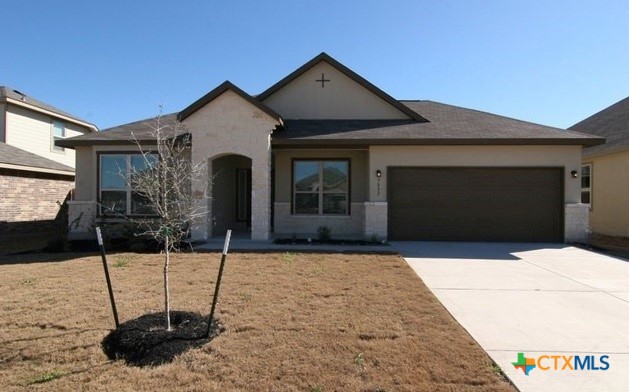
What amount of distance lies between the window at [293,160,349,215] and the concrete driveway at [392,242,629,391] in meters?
3.88

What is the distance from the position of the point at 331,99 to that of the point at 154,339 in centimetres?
1227

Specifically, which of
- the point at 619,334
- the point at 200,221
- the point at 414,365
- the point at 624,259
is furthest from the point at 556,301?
the point at 200,221

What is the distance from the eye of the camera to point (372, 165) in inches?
498

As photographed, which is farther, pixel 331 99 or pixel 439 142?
pixel 331 99

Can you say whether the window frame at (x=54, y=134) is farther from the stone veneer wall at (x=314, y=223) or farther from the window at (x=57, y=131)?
the stone veneer wall at (x=314, y=223)

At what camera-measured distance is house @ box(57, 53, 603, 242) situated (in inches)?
466

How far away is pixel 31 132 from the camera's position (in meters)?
19.2

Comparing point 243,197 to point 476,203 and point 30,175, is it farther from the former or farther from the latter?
point 476,203

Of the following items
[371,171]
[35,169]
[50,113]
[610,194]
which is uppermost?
[50,113]

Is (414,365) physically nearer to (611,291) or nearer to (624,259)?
(611,291)

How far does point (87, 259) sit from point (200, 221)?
340 centimetres

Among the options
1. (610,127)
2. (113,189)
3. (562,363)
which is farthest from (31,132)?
(610,127)

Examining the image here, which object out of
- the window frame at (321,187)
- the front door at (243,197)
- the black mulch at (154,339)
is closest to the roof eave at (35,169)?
the front door at (243,197)

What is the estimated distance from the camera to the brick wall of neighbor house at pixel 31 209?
13.3 meters
